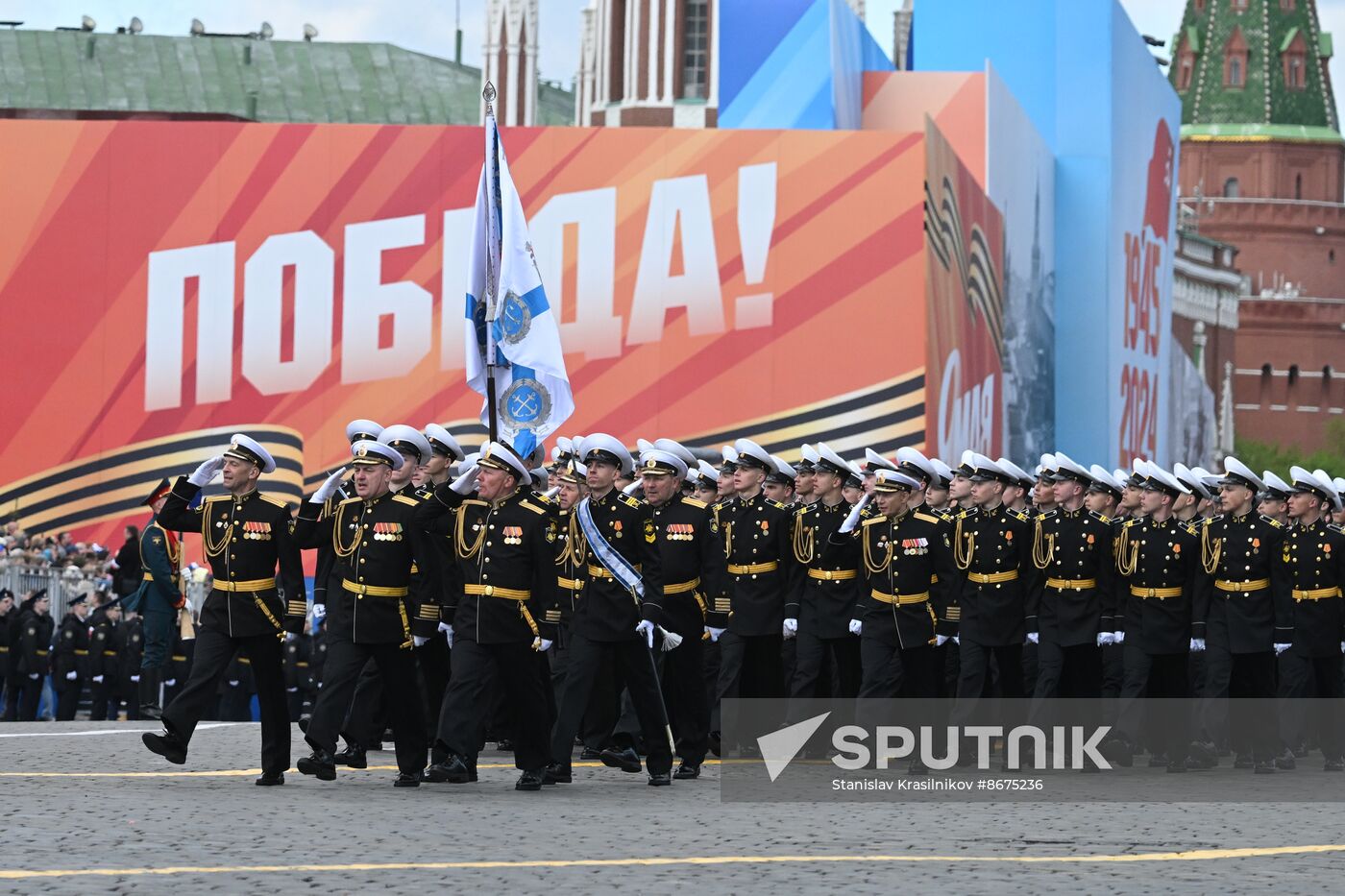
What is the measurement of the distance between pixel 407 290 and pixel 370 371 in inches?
53.4

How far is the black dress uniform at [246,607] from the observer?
12570 mm

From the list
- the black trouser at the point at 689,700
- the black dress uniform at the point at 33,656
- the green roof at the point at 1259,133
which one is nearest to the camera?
→ the black trouser at the point at 689,700

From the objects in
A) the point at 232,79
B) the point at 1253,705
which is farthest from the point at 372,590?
the point at 232,79

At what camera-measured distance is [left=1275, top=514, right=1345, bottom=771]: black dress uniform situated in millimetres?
15680

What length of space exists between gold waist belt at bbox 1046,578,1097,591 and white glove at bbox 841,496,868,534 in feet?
5.07

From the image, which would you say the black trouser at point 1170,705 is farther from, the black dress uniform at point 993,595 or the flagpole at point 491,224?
the flagpole at point 491,224

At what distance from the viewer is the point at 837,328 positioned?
3838 centimetres

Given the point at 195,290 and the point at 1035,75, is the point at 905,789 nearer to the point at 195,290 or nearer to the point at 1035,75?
the point at 195,290

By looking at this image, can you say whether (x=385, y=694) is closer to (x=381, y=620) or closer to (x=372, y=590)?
(x=381, y=620)

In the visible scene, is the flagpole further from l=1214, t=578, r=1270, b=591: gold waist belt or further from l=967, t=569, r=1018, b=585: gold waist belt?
l=1214, t=578, r=1270, b=591: gold waist belt

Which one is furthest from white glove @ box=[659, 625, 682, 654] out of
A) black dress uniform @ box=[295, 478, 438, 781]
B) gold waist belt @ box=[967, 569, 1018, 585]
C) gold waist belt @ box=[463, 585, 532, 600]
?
gold waist belt @ box=[967, 569, 1018, 585]

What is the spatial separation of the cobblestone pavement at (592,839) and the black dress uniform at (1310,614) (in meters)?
2.89

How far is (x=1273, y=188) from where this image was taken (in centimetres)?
12838

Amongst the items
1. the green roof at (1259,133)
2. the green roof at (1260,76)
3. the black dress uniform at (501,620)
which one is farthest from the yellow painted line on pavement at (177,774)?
the green roof at (1260,76)
